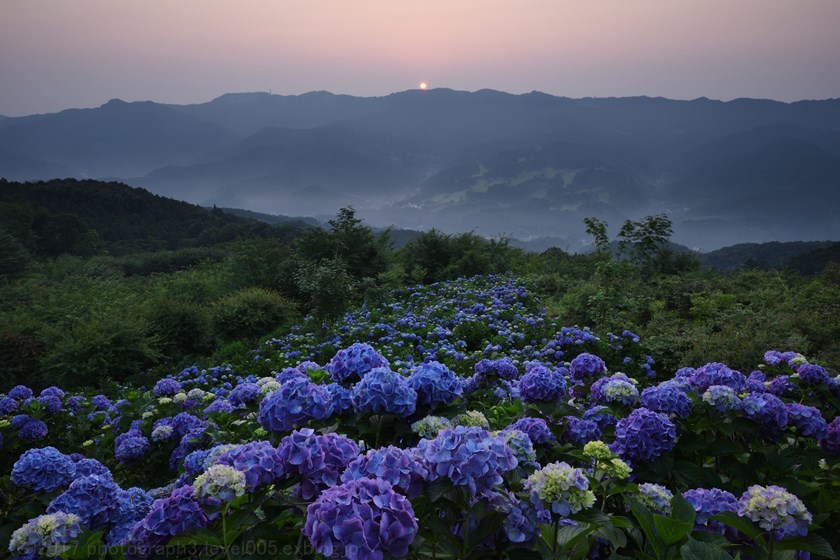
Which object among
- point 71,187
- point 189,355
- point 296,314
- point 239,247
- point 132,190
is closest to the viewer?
point 189,355

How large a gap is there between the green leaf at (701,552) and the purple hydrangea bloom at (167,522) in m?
1.57

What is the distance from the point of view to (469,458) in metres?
1.46

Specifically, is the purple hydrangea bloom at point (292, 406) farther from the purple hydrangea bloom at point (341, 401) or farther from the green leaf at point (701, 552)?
the green leaf at point (701, 552)

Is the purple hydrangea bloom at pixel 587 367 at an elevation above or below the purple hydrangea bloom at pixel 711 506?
above

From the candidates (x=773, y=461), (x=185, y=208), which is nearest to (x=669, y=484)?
(x=773, y=461)

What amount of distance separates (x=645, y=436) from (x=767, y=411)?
0.72 metres

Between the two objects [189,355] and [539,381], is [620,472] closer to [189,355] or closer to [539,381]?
[539,381]

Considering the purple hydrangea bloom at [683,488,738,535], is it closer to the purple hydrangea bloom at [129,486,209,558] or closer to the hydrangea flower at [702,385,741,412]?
the hydrangea flower at [702,385,741,412]

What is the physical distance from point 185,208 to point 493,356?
5778 cm

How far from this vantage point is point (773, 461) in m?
2.32

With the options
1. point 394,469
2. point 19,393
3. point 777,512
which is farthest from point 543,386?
point 19,393

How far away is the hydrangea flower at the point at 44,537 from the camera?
1712 millimetres

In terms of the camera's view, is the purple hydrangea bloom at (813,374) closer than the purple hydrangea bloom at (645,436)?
No

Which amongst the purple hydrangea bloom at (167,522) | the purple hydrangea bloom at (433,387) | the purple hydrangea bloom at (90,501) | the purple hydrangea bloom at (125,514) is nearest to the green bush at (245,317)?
the purple hydrangea bloom at (125,514)
